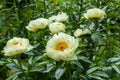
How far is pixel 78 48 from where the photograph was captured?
1.58m

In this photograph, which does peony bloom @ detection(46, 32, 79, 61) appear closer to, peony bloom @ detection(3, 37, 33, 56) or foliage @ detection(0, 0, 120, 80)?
foliage @ detection(0, 0, 120, 80)

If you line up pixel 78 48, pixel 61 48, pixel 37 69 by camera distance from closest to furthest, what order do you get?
pixel 61 48 → pixel 37 69 → pixel 78 48

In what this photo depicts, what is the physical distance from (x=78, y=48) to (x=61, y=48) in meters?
0.27

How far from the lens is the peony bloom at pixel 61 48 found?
50.6 inches

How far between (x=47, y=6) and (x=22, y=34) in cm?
Answer: 32

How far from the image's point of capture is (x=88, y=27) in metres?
1.70

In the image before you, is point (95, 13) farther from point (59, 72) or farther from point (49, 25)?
point (59, 72)

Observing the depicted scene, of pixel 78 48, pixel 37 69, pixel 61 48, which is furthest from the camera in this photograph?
pixel 78 48

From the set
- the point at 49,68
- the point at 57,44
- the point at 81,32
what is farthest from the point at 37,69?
the point at 81,32

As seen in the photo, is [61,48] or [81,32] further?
[81,32]

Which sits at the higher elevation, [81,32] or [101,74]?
[81,32]

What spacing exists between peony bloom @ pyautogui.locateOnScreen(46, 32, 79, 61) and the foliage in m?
0.05

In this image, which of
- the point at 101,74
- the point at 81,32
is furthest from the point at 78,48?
the point at 101,74

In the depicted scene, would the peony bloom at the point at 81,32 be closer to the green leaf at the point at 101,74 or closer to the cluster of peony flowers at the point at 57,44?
the cluster of peony flowers at the point at 57,44
